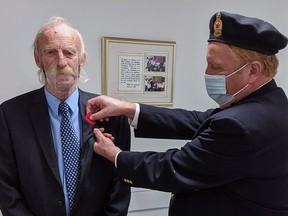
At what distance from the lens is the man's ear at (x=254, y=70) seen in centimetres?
112

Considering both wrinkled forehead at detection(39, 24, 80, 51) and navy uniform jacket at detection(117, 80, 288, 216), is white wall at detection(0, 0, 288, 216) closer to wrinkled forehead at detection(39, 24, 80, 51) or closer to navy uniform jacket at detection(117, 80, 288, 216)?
wrinkled forehead at detection(39, 24, 80, 51)

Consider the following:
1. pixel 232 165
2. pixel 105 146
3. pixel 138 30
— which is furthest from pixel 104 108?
pixel 138 30

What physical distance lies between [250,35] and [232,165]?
0.47 m

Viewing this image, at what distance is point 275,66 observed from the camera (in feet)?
3.83

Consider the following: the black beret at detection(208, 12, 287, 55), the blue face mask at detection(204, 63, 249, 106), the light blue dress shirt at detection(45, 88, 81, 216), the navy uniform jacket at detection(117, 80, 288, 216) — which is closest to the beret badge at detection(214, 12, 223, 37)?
the black beret at detection(208, 12, 287, 55)

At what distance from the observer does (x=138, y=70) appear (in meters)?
1.98

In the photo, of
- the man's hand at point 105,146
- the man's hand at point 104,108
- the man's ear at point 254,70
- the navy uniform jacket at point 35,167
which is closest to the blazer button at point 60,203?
the navy uniform jacket at point 35,167

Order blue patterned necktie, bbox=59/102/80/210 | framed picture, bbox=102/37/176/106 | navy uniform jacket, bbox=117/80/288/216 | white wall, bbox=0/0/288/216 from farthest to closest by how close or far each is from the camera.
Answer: framed picture, bbox=102/37/176/106
white wall, bbox=0/0/288/216
blue patterned necktie, bbox=59/102/80/210
navy uniform jacket, bbox=117/80/288/216

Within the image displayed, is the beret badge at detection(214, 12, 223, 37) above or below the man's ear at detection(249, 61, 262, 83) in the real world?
above

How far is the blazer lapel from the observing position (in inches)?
48.7

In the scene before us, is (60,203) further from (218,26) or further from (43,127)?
(218,26)

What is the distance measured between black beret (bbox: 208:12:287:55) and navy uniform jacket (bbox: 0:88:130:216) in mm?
704

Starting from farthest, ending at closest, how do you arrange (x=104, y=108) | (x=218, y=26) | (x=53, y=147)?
1. (x=104, y=108)
2. (x=53, y=147)
3. (x=218, y=26)

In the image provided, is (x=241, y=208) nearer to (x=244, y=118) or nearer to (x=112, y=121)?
(x=244, y=118)
